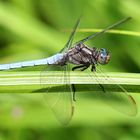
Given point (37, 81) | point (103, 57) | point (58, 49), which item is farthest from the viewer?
point (58, 49)

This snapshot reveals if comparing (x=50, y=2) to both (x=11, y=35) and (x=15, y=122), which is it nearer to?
(x=11, y=35)

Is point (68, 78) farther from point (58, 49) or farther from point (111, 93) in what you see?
point (58, 49)

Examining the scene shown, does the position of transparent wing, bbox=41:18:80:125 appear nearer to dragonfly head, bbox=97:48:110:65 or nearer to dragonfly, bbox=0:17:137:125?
dragonfly, bbox=0:17:137:125

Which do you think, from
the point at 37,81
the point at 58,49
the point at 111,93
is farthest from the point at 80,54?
the point at 58,49

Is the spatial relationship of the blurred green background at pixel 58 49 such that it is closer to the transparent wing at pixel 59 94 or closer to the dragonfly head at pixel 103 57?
the dragonfly head at pixel 103 57

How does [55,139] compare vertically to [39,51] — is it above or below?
below

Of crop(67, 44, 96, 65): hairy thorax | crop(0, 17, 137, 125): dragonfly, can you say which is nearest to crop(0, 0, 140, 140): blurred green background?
crop(0, 17, 137, 125): dragonfly

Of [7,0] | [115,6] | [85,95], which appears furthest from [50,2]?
[85,95]
